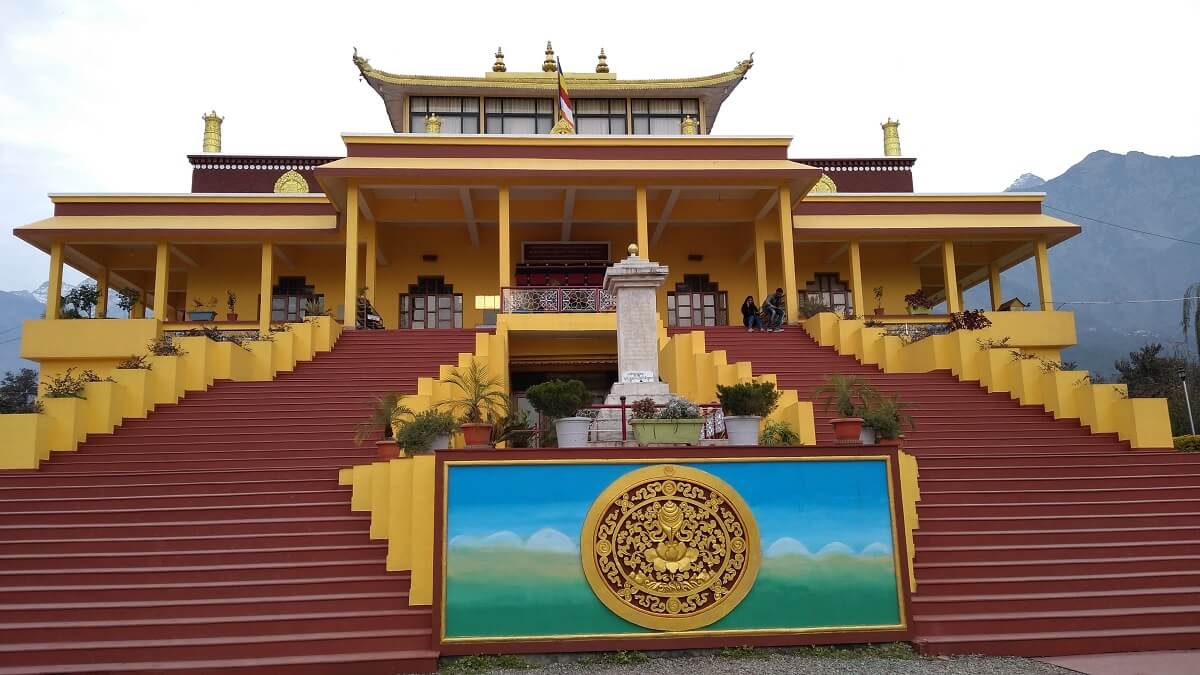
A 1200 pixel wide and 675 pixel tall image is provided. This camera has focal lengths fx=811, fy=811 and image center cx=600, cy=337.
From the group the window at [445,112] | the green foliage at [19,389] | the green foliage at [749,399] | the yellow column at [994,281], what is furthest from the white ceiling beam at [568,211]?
the green foliage at [19,389]

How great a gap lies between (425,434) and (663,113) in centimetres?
2004

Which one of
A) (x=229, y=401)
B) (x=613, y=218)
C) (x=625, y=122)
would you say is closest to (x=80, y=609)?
(x=229, y=401)

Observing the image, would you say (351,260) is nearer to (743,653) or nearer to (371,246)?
(371,246)

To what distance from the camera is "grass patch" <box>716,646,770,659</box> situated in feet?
22.7

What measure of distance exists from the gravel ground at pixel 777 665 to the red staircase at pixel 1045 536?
331mm

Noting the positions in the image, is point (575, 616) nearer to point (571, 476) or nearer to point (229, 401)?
point (571, 476)

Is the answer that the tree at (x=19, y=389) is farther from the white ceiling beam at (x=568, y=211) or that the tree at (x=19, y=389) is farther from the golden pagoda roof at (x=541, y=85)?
the white ceiling beam at (x=568, y=211)

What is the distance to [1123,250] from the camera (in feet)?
333

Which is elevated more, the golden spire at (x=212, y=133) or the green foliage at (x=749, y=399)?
the golden spire at (x=212, y=133)

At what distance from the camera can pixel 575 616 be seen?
695 centimetres

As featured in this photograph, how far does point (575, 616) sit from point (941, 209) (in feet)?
57.1

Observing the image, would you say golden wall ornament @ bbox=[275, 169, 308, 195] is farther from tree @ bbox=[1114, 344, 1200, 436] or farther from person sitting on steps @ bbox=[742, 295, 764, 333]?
tree @ bbox=[1114, 344, 1200, 436]

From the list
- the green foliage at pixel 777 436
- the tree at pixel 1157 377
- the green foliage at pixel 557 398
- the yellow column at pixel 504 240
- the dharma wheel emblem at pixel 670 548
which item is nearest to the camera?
the dharma wheel emblem at pixel 670 548

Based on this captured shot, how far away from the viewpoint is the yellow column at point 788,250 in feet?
59.1
